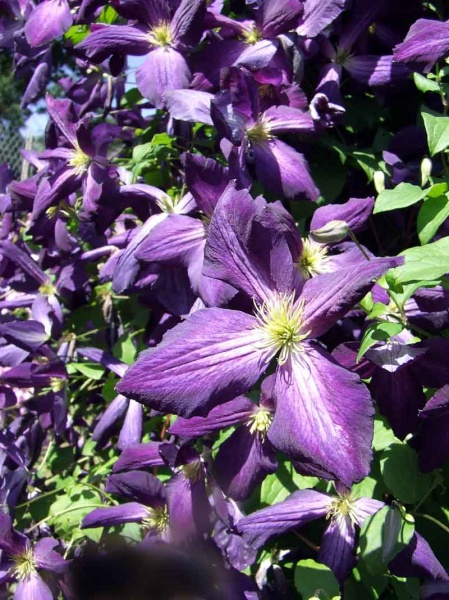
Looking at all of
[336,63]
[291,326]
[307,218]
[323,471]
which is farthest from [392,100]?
[323,471]

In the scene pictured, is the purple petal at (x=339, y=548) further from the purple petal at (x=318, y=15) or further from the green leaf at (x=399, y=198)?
the purple petal at (x=318, y=15)

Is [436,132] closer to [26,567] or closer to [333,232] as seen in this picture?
[333,232]

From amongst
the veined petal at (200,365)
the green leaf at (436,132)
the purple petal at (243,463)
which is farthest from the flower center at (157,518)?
the green leaf at (436,132)

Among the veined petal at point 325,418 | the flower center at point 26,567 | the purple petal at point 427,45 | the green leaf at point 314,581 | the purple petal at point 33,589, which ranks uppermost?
the purple petal at point 427,45

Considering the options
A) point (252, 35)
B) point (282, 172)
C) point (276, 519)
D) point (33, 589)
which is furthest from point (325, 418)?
point (33, 589)

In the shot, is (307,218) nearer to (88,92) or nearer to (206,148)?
(206,148)

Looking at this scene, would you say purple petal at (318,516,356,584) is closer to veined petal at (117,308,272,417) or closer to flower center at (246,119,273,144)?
veined petal at (117,308,272,417)
